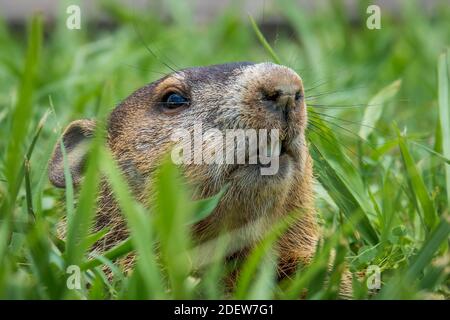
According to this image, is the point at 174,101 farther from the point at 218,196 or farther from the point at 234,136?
the point at 218,196

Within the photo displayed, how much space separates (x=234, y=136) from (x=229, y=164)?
0.13m

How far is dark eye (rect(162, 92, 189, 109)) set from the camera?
4.42 meters

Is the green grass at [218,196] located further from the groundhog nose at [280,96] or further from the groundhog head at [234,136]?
the groundhog nose at [280,96]

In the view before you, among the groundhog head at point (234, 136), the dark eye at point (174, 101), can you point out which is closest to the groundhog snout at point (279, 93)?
the groundhog head at point (234, 136)

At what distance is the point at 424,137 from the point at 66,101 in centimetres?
286

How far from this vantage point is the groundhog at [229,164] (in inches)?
152

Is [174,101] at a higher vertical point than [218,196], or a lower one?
higher

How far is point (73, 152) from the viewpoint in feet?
Result: 15.9

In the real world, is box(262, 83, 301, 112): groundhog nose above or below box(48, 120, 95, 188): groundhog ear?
above

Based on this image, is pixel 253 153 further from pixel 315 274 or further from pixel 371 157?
pixel 371 157

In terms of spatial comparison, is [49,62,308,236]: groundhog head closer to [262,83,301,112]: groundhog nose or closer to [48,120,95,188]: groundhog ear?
[262,83,301,112]: groundhog nose

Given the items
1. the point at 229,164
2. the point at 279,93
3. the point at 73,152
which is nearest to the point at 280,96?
the point at 279,93

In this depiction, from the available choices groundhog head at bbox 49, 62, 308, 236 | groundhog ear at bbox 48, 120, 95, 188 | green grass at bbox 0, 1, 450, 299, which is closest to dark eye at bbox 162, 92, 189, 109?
groundhog head at bbox 49, 62, 308, 236

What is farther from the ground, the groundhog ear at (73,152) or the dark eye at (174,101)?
the dark eye at (174,101)
